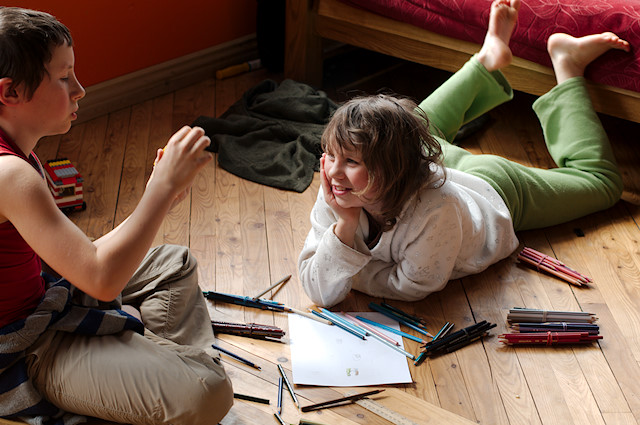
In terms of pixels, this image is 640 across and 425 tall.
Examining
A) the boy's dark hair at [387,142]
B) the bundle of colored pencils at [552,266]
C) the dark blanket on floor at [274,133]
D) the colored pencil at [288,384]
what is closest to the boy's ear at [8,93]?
the boy's dark hair at [387,142]

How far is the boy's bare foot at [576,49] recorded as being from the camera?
2164mm

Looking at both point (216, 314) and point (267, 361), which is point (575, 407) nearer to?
point (267, 361)

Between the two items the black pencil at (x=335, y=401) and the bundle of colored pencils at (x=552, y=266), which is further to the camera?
the bundle of colored pencils at (x=552, y=266)

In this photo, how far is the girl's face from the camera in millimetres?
1606

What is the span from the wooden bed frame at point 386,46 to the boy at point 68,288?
144 centimetres

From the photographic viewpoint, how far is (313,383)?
1.57 meters

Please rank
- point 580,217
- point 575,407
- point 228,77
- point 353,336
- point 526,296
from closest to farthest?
point 575,407, point 353,336, point 526,296, point 580,217, point 228,77

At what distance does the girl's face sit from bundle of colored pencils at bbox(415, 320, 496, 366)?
14.4 inches

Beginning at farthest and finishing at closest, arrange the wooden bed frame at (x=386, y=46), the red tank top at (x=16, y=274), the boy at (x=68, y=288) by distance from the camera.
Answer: the wooden bed frame at (x=386, y=46) → the red tank top at (x=16, y=274) → the boy at (x=68, y=288)

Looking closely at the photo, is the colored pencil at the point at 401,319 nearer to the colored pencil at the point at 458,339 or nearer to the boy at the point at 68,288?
the colored pencil at the point at 458,339

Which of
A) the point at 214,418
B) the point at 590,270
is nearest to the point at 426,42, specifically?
the point at 590,270

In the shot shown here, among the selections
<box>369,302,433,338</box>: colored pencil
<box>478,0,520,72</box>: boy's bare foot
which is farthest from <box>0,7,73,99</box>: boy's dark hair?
<box>478,0,520,72</box>: boy's bare foot

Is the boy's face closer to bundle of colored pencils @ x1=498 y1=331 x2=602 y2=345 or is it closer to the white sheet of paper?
the white sheet of paper

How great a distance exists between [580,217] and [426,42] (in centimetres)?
81
